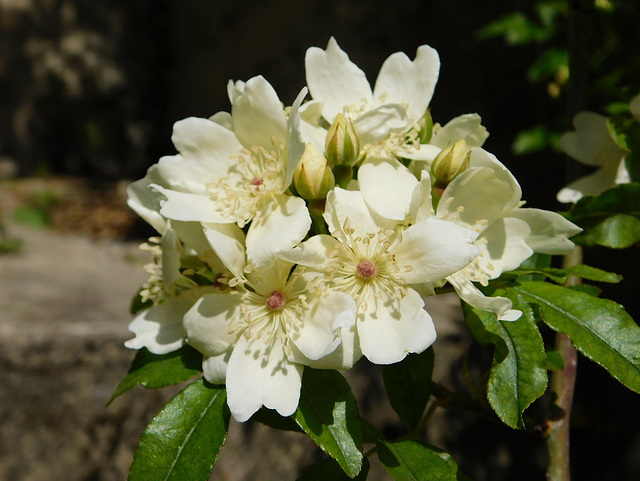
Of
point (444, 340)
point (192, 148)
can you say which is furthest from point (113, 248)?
point (192, 148)

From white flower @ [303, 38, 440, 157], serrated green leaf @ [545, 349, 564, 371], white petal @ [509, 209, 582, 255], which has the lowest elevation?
serrated green leaf @ [545, 349, 564, 371]

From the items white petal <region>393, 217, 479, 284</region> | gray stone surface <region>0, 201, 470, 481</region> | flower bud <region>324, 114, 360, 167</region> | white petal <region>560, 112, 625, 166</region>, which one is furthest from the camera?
gray stone surface <region>0, 201, 470, 481</region>

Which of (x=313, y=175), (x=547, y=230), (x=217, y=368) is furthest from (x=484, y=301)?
(x=217, y=368)

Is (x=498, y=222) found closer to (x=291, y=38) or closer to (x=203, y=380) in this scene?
(x=203, y=380)

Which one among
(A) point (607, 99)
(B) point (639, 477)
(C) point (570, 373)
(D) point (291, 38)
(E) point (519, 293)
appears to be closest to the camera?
(E) point (519, 293)

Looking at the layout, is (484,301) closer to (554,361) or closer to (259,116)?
(554,361)

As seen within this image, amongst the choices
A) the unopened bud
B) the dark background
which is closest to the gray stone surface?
the dark background

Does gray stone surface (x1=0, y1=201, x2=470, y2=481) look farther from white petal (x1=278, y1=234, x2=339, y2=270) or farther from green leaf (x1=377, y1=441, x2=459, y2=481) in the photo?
white petal (x1=278, y1=234, x2=339, y2=270)
